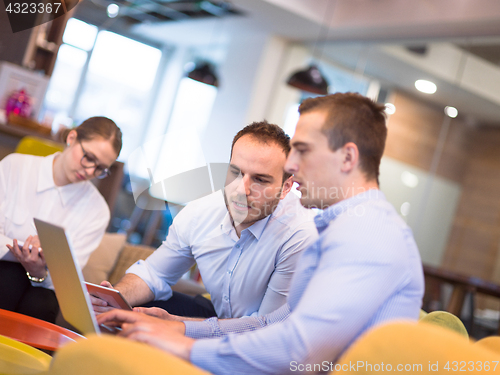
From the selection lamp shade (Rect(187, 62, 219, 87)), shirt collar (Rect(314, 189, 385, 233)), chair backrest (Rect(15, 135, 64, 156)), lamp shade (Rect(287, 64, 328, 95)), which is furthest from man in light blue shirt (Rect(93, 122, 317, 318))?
lamp shade (Rect(187, 62, 219, 87))

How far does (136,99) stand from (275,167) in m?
8.34

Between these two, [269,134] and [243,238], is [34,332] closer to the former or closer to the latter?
[243,238]

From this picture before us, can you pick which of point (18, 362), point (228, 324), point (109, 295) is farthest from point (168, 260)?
point (18, 362)

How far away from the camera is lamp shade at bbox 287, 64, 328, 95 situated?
16.1 ft

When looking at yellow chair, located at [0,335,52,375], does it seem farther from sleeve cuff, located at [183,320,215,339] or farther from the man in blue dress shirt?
sleeve cuff, located at [183,320,215,339]

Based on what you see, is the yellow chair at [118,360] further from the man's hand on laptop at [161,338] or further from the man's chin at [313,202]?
→ the man's chin at [313,202]

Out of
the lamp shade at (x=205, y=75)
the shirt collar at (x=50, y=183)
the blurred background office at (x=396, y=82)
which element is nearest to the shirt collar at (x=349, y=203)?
the shirt collar at (x=50, y=183)

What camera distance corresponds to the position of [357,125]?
110 centimetres

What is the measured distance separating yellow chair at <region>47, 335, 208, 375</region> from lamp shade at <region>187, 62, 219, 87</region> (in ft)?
18.7

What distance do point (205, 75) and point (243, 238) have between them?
16.3ft

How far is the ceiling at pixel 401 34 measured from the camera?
4.71m

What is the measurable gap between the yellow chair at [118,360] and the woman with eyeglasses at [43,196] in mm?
902

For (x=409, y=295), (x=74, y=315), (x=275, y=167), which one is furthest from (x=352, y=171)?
(x=74, y=315)

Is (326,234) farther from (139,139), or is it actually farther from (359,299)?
(139,139)
